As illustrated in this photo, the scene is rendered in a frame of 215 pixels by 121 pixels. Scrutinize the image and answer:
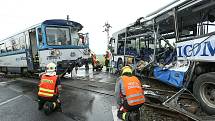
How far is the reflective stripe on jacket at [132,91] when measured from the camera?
4.97 m

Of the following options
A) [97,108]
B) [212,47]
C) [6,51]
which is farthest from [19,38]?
[212,47]

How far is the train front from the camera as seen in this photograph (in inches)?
509

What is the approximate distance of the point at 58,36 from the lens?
44.4 ft

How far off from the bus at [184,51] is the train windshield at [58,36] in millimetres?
3916

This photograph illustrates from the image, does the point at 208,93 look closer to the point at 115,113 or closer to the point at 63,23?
the point at 115,113

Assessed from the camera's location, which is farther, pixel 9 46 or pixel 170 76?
pixel 9 46

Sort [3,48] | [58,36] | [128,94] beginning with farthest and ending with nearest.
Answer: [3,48], [58,36], [128,94]

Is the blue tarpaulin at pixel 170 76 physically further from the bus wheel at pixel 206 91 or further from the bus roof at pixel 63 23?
the bus roof at pixel 63 23

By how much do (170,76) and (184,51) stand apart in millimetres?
1499

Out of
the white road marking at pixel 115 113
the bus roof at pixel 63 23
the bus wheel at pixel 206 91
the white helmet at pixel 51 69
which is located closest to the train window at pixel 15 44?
the bus roof at pixel 63 23

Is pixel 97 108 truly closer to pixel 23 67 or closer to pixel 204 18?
pixel 204 18

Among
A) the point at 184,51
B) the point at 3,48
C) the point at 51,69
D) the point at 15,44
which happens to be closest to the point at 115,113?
the point at 51,69

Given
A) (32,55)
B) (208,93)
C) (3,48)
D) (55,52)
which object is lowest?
(208,93)

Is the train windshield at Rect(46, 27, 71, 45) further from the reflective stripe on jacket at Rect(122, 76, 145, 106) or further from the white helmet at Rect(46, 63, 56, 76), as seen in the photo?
the reflective stripe on jacket at Rect(122, 76, 145, 106)
